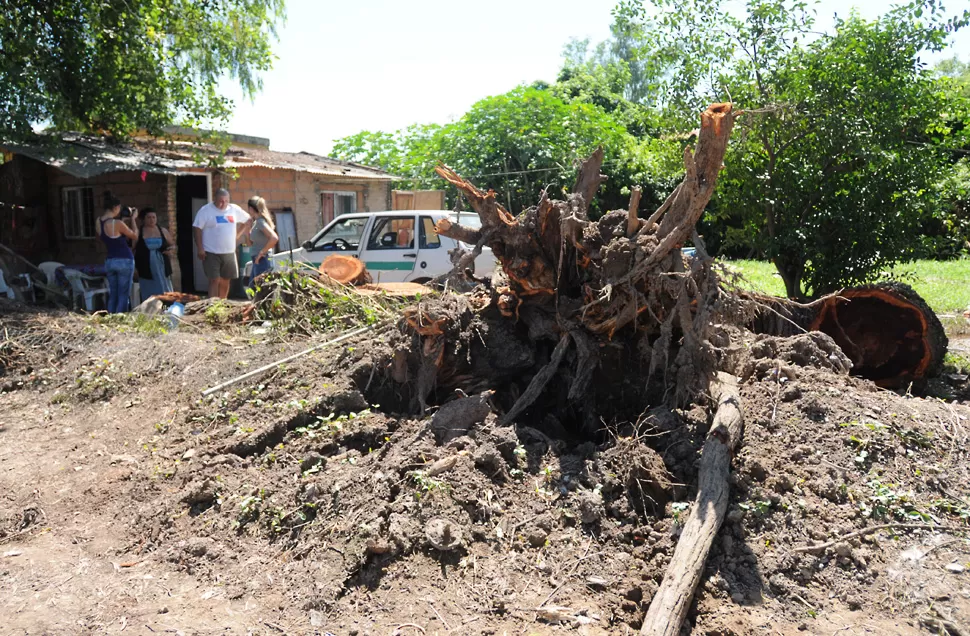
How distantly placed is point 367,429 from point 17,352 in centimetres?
460

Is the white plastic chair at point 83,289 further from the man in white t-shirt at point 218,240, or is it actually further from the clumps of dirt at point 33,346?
the clumps of dirt at point 33,346

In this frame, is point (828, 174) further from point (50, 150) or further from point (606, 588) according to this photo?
point (50, 150)

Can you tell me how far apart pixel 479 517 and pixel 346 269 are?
6.03 meters

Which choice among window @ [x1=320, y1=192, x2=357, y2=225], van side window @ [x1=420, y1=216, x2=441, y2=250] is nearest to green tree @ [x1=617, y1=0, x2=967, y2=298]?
van side window @ [x1=420, y1=216, x2=441, y2=250]

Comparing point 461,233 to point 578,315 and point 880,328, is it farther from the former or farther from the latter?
point 880,328

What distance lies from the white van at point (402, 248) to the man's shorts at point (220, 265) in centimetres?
57

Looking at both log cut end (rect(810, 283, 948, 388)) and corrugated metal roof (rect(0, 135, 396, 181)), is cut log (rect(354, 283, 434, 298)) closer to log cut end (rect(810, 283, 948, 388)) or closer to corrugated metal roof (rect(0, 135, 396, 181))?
log cut end (rect(810, 283, 948, 388))

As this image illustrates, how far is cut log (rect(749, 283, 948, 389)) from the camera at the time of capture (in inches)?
264

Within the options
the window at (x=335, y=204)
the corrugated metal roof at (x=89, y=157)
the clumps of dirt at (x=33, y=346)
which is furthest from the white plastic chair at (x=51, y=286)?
the window at (x=335, y=204)

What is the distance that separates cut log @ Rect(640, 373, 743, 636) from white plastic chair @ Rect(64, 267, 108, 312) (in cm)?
872

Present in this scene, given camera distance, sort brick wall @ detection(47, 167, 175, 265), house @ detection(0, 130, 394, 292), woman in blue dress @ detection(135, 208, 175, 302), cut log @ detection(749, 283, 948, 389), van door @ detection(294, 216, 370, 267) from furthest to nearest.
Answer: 1. brick wall @ detection(47, 167, 175, 265)
2. house @ detection(0, 130, 394, 292)
3. van door @ detection(294, 216, 370, 267)
4. woman in blue dress @ detection(135, 208, 175, 302)
5. cut log @ detection(749, 283, 948, 389)

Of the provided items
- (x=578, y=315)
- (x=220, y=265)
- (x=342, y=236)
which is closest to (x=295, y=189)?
(x=342, y=236)

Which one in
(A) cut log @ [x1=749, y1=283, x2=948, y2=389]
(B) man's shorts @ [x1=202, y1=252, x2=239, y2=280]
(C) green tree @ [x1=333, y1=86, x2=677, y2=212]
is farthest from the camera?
(C) green tree @ [x1=333, y1=86, x2=677, y2=212]

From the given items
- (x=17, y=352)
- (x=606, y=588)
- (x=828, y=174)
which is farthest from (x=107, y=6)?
(x=606, y=588)
